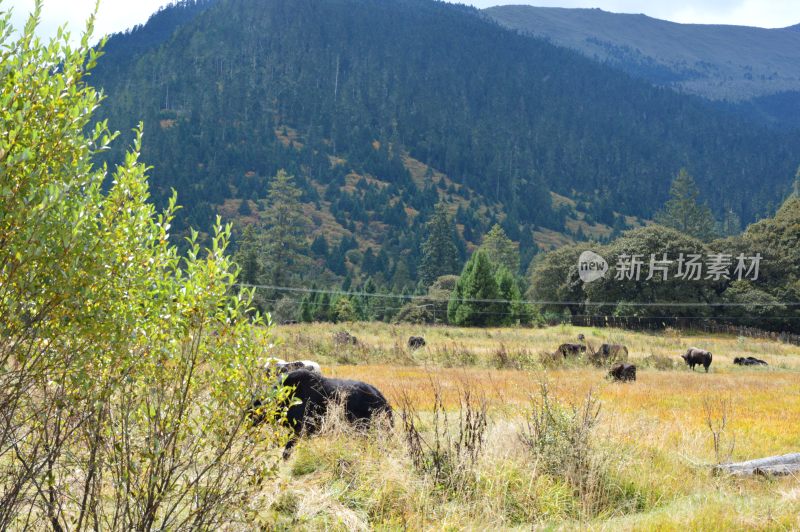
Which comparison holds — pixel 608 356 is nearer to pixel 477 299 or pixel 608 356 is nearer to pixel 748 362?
pixel 748 362

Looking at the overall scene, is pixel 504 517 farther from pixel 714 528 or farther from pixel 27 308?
pixel 27 308

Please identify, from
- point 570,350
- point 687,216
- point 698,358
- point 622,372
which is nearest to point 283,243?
point 570,350

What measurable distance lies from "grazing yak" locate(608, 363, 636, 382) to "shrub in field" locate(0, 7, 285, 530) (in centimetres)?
2006

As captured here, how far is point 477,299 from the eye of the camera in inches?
2867

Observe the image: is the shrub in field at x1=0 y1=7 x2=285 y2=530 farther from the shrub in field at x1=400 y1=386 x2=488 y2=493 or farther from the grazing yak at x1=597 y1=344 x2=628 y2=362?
the grazing yak at x1=597 y1=344 x2=628 y2=362

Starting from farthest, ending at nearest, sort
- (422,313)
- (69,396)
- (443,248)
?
(443,248), (422,313), (69,396)

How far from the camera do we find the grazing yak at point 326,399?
10633 millimetres

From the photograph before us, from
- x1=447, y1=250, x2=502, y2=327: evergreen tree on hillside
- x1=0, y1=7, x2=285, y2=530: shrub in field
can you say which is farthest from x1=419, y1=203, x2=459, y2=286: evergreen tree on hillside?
x1=0, y1=7, x2=285, y2=530: shrub in field

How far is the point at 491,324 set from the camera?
236 feet

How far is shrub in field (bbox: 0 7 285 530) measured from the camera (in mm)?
3990

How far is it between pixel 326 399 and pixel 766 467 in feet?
21.9

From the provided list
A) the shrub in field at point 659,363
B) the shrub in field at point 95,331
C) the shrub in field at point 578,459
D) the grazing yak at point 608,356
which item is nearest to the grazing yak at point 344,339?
the grazing yak at point 608,356

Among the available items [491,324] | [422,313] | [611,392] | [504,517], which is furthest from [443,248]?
[504,517]

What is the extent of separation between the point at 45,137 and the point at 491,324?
227 feet
